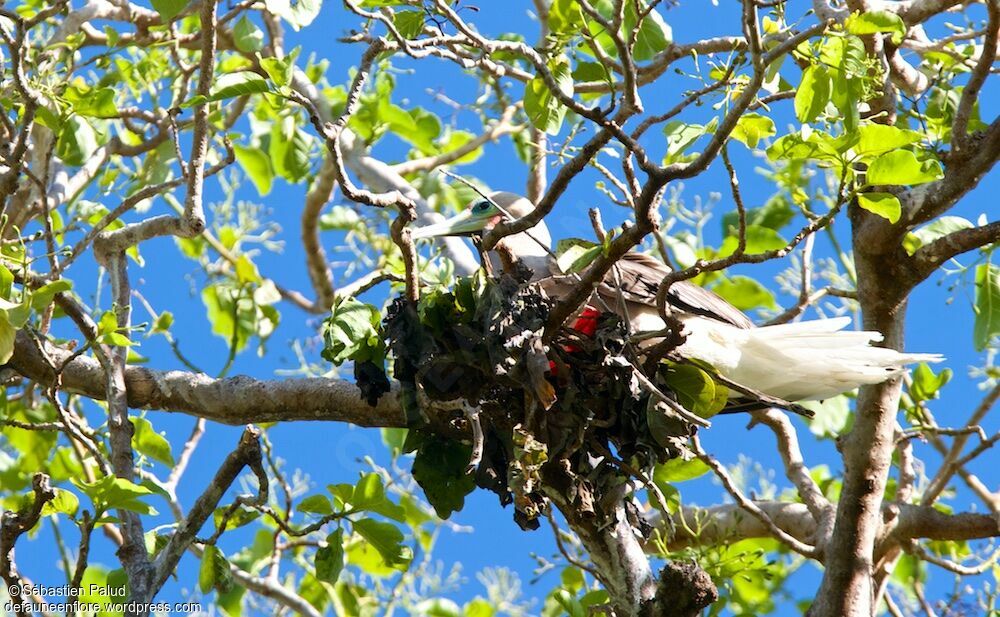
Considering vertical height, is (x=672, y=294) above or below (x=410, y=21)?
below

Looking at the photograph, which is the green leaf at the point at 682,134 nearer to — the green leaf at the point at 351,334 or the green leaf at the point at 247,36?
the green leaf at the point at 351,334

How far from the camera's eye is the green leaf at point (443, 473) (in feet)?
14.4

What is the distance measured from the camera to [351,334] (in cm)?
413

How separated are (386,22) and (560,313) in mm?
1078

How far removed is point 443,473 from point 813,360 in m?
1.54

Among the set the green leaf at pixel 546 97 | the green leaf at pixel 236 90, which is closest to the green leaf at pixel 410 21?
the green leaf at pixel 546 97

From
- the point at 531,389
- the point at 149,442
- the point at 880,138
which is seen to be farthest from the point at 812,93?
the point at 149,442

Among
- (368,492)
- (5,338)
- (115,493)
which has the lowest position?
(115,493)

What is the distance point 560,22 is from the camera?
16.0 ft

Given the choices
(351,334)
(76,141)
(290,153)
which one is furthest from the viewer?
(290,153)

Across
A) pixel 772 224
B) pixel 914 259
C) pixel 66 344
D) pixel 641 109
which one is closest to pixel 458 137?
pixel 772 224

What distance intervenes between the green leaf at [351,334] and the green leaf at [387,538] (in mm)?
617

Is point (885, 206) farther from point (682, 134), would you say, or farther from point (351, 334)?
point (351, 334)

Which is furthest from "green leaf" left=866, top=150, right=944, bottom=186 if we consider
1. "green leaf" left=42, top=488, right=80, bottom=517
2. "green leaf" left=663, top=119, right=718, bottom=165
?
"green leaf" left=42, top=488, right=80, bottom=517
